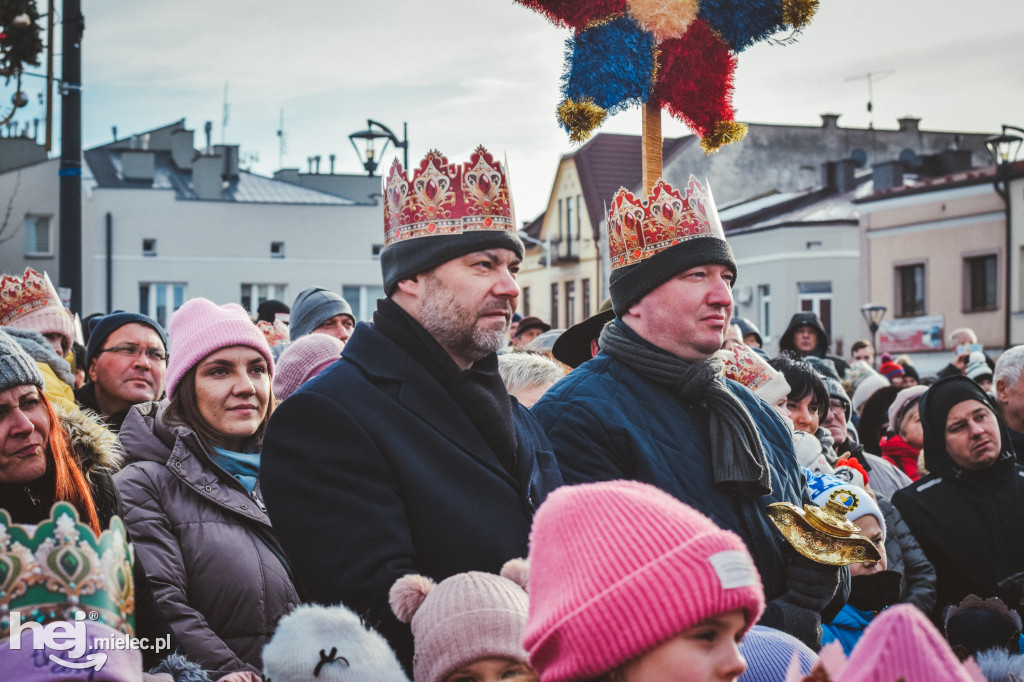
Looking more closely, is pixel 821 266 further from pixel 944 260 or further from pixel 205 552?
pixel 205 552

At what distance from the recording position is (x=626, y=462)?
11.6 feet

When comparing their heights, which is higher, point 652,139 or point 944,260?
point 944,260

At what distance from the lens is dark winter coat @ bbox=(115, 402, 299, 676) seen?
3654mm

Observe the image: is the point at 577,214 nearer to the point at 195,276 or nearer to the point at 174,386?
the point at 195,276

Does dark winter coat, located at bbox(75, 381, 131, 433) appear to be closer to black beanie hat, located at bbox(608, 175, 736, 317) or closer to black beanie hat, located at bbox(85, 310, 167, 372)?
black beanie hat, located at bbox(85, 310, 167, 372)

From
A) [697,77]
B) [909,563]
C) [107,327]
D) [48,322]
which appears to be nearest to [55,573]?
[697,77]

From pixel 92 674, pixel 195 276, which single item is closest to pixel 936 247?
pixel 195 276

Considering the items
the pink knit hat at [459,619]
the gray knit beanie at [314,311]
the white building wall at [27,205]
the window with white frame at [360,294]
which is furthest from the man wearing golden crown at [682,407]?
the window with white frame at [360,294]

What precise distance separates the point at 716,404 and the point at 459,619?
61.5 inches

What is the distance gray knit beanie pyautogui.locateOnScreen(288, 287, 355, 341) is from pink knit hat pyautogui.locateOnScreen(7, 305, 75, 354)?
1360 mm

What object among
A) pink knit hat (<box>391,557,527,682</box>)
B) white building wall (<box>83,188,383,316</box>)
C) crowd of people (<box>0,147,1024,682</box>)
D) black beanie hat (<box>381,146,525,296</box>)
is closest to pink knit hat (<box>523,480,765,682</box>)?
crowd of people (<box>0,147,1024,682</box>)

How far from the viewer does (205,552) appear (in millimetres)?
3812

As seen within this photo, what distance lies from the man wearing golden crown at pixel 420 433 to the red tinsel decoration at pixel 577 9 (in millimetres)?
1286

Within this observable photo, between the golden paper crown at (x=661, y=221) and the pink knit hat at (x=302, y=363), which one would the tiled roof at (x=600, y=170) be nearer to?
the pink knit hat at (x=302, y=363)
